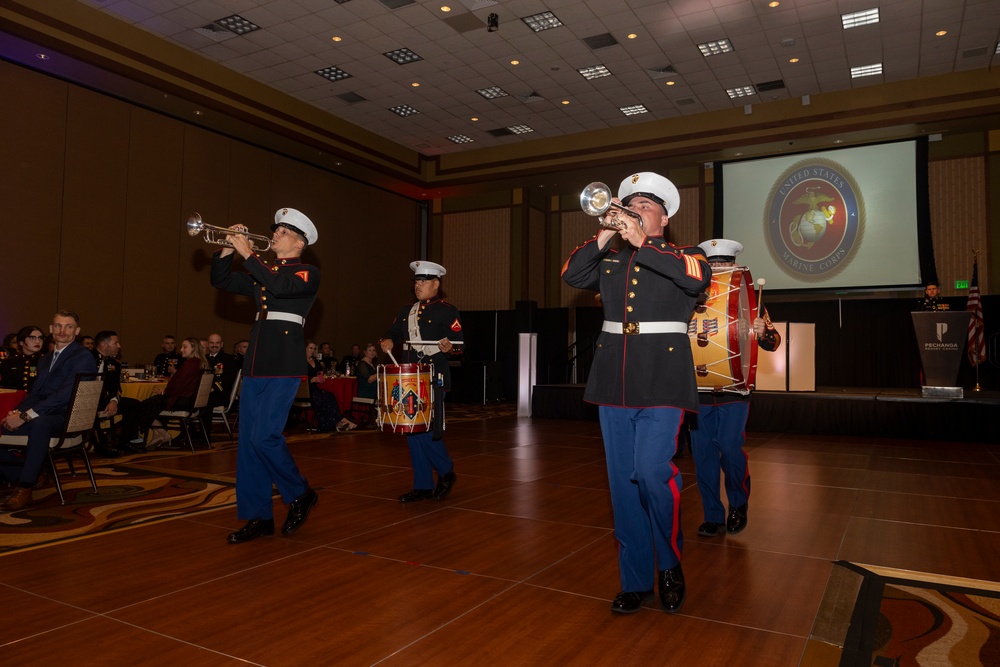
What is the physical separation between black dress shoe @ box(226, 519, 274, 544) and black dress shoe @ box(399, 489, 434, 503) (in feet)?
3.70

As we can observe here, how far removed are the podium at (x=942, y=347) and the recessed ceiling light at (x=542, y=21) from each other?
6.44 m

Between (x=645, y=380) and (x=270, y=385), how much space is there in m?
2.13

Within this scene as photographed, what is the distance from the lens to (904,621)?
2.70 meters

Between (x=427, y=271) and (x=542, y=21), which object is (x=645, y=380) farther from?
(x=542, y=21)

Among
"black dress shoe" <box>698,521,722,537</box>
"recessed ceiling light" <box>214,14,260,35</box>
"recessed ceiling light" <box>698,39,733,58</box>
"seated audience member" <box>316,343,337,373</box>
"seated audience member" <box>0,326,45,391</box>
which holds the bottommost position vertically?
"black dress shoe" <box>698,521,722,537</box>

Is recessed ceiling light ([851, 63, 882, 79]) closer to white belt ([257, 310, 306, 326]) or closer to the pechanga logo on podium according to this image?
the pechanga logo on podium

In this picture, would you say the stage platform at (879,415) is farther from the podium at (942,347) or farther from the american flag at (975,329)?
the american flag at (975,329)

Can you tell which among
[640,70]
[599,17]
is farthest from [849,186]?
[599,17]

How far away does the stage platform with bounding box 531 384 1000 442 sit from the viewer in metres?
8.77

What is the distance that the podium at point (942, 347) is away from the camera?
29.4 ft

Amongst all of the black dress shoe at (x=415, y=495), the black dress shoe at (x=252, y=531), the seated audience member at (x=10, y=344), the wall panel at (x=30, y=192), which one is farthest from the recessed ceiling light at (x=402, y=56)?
the black dress shoe at (x=252, y=531)

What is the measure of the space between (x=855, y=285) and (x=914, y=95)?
3364 mm

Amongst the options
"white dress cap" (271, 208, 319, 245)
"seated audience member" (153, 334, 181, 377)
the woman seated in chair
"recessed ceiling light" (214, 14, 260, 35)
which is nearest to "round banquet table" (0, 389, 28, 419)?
"white dress cap" (271, 208, 319, 245)

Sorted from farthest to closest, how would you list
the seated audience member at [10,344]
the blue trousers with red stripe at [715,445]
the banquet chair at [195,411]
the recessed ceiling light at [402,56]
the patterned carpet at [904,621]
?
the recessed ceiling light at [402,56]
the seated audience member at [10,344]
the banquet chair at [195,411]
the blue trousers with red stripe at [715,445]
the patterned carpet at [904,621]
